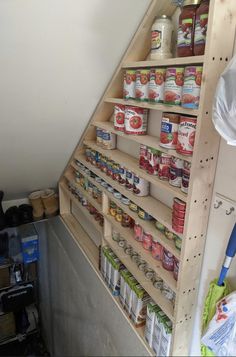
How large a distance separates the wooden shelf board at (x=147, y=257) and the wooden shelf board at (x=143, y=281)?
11 cm

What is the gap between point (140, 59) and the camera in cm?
114

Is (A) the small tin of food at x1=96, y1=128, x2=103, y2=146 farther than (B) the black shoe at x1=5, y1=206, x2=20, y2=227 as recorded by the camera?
No

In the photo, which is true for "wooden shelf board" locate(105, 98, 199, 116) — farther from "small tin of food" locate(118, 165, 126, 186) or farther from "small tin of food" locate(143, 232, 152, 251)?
"small tin of food" locate(143, 232, 152, 251)

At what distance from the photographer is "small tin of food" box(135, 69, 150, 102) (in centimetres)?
103

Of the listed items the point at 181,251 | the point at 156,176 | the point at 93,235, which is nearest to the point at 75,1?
the point at 156,176

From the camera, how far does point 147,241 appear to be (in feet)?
3.88

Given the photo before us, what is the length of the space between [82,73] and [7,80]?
0.30 m

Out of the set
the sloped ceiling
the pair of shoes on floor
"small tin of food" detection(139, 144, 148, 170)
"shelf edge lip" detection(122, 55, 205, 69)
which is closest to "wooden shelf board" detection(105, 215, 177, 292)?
"small tin of food" detection(139, 144, 148, 170)

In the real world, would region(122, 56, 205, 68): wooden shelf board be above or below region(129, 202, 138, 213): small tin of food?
above

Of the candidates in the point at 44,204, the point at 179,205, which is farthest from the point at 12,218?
the point at 179,205

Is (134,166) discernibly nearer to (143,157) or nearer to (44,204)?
(143,157)

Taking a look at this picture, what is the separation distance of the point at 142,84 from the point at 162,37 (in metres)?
0.17

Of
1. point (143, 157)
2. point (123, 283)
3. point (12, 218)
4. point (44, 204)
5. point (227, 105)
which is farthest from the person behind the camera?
point (44, 204)

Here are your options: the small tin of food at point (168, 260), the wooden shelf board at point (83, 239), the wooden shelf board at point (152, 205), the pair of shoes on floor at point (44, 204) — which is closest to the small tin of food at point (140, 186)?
the wooden shelf board at point (152, 205)
